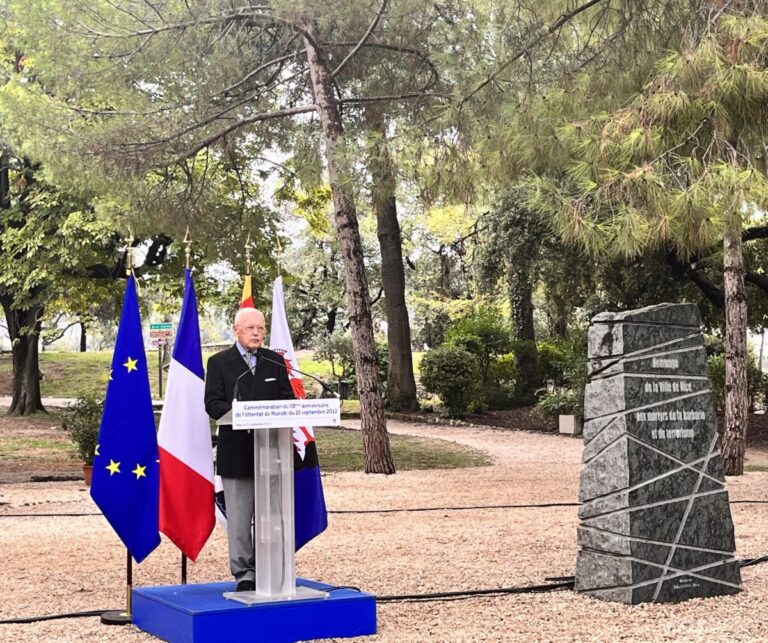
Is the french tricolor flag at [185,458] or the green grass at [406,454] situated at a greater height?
the french tricolor flag at [185,458]

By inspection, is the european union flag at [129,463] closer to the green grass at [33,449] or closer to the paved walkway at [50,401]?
the green grass at [33,449]

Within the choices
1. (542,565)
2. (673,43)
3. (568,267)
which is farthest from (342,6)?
(568,267)

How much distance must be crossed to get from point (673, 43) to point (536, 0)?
1250 millimetres

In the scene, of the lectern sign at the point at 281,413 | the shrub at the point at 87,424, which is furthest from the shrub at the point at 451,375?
the lectern sign at the point at 281,413

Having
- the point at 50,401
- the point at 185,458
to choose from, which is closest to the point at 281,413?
the point at 185,458

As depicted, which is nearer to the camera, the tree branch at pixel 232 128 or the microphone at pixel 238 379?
the microphone at pixel 238 379

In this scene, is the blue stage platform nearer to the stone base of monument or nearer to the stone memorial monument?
the stone memorial monument

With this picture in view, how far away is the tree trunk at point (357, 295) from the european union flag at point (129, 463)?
26.4 feet

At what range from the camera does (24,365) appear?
2542 cm

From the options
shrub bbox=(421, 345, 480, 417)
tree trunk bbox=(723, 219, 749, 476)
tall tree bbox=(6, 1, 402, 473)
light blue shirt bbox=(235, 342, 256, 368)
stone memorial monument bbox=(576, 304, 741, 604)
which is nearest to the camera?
light blue shirt bbox=(235, 342, 256, 368)

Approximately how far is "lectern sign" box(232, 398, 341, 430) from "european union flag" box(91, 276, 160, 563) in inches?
38.5

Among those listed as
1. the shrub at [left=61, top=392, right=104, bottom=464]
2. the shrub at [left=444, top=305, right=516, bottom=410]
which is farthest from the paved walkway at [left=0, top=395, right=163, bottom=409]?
the shrub at [left=61, top=392, right=104, bottom=464]

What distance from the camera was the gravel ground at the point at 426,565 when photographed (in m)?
5.37

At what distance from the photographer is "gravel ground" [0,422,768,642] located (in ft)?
17.6
